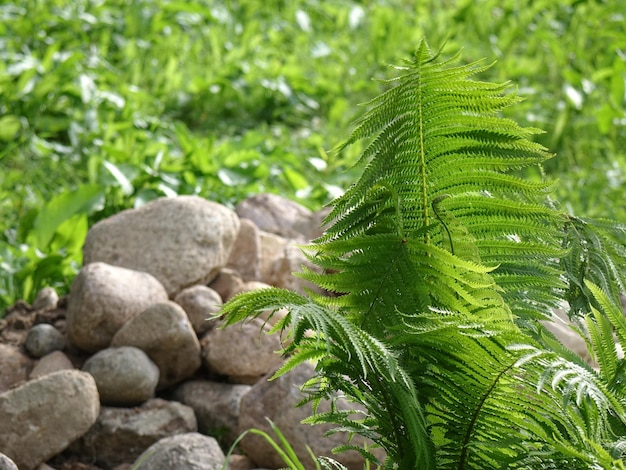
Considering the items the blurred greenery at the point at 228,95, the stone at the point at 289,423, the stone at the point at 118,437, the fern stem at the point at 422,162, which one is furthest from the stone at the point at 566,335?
the fern stem at the point at 422,162

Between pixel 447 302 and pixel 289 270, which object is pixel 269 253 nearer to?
pixel 289 270

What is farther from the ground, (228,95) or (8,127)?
(228,95)

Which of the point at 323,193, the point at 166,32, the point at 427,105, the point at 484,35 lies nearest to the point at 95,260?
the point at 323,193

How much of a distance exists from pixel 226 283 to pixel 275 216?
2.32 ft

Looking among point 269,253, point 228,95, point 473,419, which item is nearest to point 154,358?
point 269,253

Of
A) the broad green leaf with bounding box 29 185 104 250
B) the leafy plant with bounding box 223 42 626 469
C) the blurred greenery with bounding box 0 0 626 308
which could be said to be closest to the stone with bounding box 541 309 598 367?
the blurred greenery with bounding box 0 0 626 308

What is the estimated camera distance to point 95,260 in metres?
3.80

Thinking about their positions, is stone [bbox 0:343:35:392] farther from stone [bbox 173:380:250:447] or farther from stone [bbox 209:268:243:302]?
stone [bbox 209:268:243:302]

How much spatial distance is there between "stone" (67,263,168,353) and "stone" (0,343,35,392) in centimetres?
17

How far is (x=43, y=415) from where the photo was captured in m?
2.93

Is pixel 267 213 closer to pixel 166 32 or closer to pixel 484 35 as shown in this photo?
pixel 166 32

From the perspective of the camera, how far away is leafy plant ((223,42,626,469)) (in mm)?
1630

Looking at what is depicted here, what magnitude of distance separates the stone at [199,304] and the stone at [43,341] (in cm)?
43

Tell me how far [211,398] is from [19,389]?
688 mm
